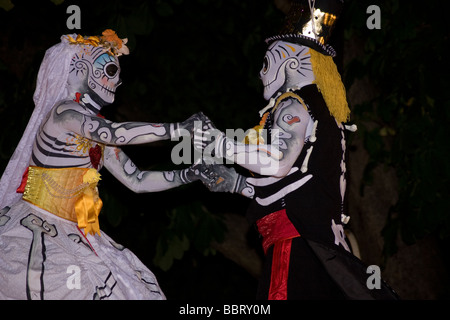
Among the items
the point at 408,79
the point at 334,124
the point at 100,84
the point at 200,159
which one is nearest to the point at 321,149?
the point at 334,124

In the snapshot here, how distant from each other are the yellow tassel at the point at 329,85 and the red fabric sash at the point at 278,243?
2.58 feet

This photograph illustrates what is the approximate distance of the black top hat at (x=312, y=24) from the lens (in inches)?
175

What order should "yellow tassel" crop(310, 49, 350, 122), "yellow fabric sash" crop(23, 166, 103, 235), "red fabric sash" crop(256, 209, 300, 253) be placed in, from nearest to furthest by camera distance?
1. "red fabric sash" crop(256, 209, 300, 253)
2. "yellow fabric sash" crop(23, 166, 103, 235)
3. "yellow tassel" crop(310, 49, 350, 122)

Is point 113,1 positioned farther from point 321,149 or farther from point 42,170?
point 321,149

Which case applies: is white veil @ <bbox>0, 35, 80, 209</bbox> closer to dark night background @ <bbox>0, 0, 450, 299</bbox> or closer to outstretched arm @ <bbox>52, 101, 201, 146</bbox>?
outstretched arm @ <bbox>52, 101, 201, 146</bbox>

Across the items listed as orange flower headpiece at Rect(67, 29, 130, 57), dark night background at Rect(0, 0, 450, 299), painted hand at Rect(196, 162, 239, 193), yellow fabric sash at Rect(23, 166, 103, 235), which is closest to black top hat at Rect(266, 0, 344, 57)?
dark night background at Rect(0, 0, 450, 299)

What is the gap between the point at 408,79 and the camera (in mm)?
6191

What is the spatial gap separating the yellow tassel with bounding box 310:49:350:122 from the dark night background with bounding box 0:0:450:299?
0.77 meters

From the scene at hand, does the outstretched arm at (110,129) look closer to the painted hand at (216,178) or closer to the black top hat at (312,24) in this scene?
the painted hand at (216,178)

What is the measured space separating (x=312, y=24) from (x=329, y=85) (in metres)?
0.42

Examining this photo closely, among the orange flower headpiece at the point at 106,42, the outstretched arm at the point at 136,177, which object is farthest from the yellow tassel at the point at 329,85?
the orange flower headpiece at the point at 106,42

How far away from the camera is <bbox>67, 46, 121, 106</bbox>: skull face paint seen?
4.46 meters

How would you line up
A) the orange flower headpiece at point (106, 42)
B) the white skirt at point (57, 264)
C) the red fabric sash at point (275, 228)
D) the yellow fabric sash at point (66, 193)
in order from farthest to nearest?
the orange flower headpiece at point (106, 42) < the yellow fabric sash at point (66, 193) < the red fabric sash at point (275, 228) < the white skirt at point (57, 264)

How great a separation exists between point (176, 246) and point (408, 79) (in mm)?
2660
